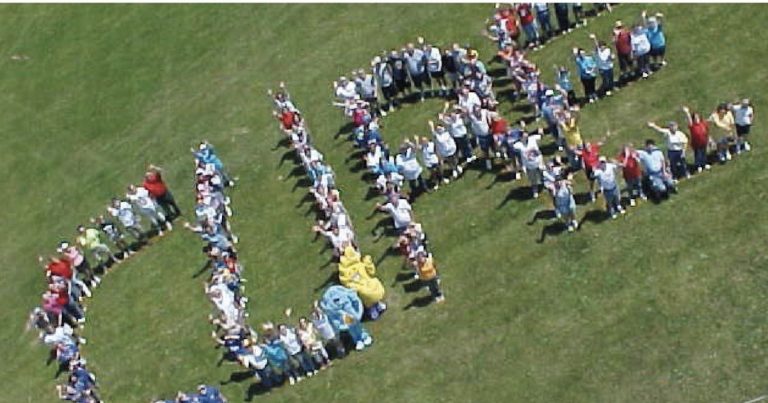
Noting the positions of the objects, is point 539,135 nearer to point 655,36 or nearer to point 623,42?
point 623,42

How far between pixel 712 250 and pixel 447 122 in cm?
863

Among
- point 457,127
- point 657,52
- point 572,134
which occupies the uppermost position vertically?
point 657,52

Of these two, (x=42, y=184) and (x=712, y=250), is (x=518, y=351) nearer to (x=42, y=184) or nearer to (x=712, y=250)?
(x=712, y=250)

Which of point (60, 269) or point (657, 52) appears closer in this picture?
point (657, 52)

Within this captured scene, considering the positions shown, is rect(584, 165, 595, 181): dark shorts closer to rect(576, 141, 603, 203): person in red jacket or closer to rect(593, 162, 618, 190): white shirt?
rect(576, 141, 603, 203): person in red jacket

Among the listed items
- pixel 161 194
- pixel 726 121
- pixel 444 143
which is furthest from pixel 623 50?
pixel 161 194

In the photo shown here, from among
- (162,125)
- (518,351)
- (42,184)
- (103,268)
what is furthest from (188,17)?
(518,351)

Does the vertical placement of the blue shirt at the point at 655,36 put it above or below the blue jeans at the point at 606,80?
above

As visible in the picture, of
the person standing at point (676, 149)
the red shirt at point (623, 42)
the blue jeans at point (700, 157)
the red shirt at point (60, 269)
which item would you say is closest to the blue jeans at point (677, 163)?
the person standing at point (676, 149)

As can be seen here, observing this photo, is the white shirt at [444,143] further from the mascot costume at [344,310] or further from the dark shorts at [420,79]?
the mascot costume at [344,310]

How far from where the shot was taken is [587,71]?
106ft

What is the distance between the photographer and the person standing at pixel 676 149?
27812 millimetres

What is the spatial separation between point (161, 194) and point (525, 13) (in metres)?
13.0

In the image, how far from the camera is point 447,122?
31.5m
